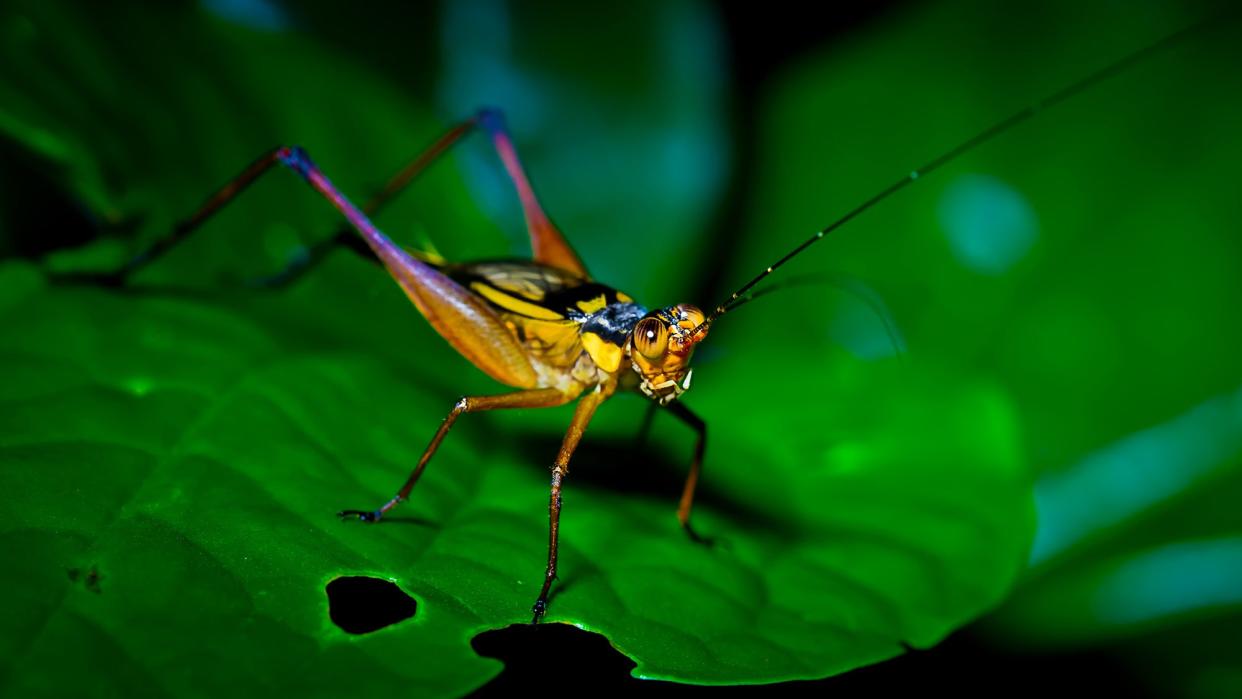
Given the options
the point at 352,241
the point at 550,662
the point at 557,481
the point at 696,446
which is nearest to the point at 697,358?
the point at 696,446

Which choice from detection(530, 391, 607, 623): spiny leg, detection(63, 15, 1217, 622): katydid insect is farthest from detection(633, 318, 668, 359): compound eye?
detection(530, 391, 607, 623): spiny leg

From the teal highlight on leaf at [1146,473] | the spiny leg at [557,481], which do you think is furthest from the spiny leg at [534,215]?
the teal highlight on leaf at [1146,473]

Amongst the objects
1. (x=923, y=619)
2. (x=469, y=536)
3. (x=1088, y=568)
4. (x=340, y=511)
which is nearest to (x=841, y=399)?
(x=1088, y=568)

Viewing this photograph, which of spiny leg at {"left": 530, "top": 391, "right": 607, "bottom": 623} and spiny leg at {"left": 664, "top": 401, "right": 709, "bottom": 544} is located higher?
spiny leg at {"left": 664, "top": 401, "right": 709, "bottom": 544}

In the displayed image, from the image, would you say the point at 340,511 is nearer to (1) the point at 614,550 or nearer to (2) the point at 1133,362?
(1) the point at 614,550

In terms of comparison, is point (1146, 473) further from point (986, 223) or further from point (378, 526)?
A: point (378, 526)

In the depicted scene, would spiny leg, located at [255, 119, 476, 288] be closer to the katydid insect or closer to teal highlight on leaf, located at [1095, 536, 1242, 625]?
the katydid insect
